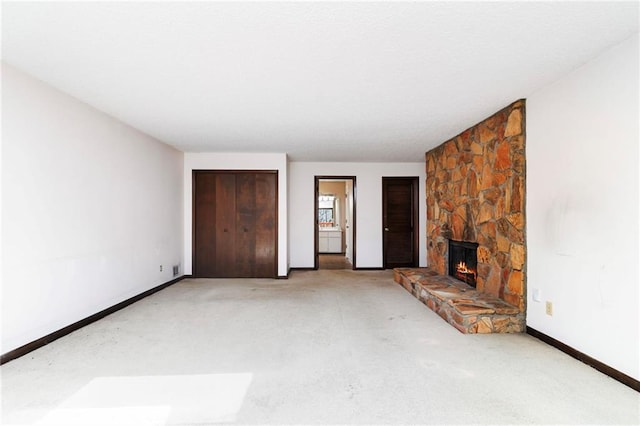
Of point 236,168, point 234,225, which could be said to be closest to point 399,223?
point 234,225

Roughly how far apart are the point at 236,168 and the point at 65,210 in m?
3.14

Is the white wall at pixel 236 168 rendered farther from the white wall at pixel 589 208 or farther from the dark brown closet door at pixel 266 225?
the white wall at pixel 589 208

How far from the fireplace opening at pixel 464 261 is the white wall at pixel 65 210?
4583 millimetres

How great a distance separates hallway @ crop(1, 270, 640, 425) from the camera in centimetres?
187

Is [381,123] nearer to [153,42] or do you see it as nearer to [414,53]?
[414,53]

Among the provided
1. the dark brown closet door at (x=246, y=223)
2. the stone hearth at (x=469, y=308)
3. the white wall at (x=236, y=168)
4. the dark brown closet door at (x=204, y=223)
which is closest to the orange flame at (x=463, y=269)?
the stone hearth at (x=469, y=308)

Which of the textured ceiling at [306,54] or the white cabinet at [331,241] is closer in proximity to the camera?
the textured ceiling at [306,54]

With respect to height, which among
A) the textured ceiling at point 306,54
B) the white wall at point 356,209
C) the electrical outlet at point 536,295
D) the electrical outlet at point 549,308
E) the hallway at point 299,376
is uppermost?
the textured ceiling at point 306,54

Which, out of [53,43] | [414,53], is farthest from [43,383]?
[414,53]

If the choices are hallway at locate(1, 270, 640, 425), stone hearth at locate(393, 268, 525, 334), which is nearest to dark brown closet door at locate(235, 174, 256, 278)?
hallway at locate(1, 270, 640, 425)

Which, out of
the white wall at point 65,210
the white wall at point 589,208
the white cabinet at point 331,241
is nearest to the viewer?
the white wall at point 589,208

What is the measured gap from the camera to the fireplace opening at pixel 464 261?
166 inches

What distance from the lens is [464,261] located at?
452 cm

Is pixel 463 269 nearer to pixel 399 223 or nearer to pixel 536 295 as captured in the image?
pixel 536 295
